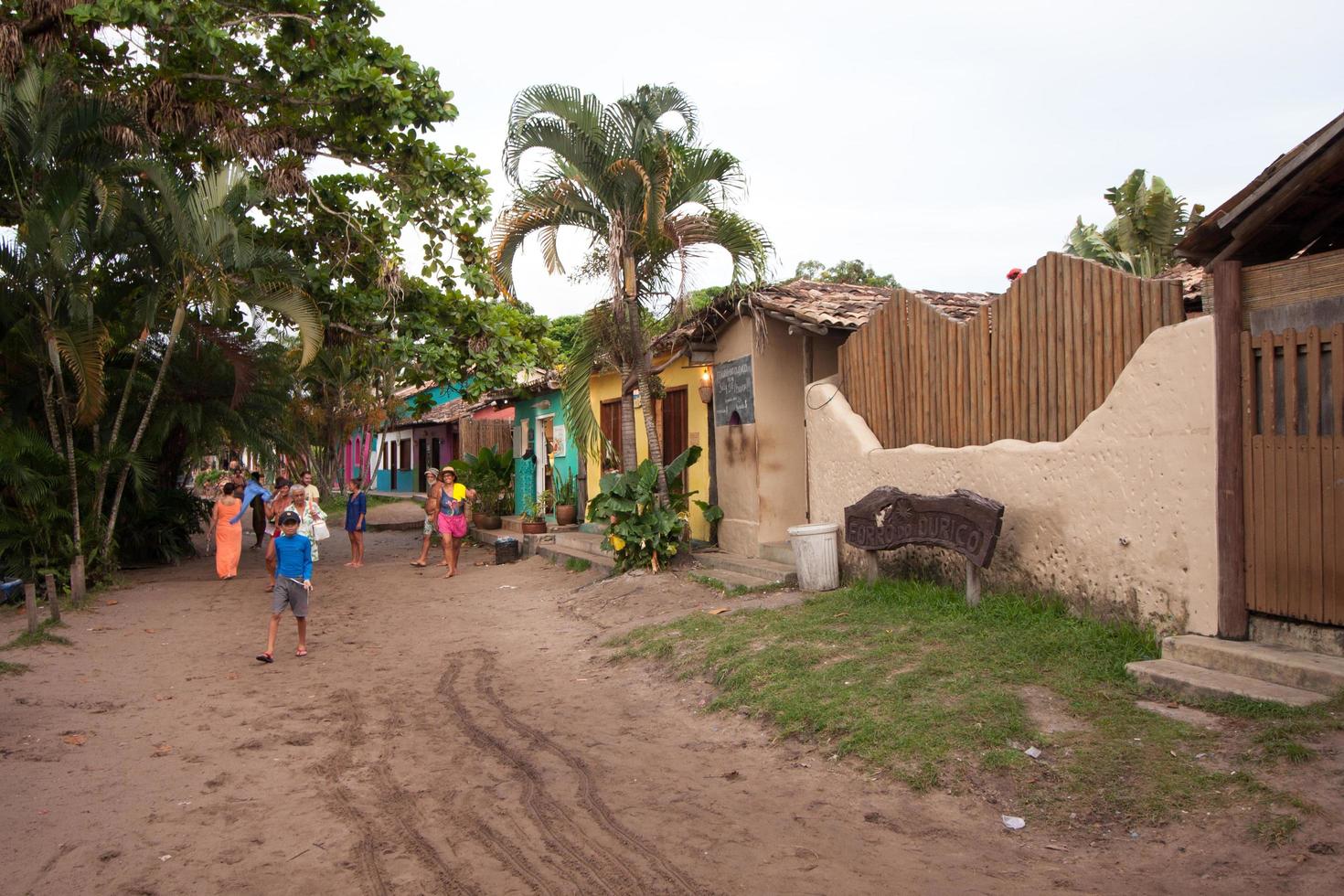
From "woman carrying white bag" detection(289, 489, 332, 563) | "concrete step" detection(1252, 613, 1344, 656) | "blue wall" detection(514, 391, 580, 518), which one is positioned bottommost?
"concrete step" detection(1252, 613, 1344, 656)

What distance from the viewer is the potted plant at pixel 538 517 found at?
58.2 feet

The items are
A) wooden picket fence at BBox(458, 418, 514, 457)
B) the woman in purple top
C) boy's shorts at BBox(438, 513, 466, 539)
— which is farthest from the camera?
wooden picket fence at BBox(458, 418, 514, 457)

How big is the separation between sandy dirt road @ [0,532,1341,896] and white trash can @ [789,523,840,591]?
229 cm

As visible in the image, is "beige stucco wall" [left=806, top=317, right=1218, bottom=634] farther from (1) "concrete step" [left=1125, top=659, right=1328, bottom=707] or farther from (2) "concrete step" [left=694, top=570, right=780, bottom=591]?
(2) "concrete step" [left=694, top=570, right=780, bottom=591]

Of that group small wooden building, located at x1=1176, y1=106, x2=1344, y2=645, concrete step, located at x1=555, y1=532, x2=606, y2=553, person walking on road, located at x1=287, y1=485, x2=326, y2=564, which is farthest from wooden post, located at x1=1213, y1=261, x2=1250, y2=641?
person walking on road, located at x1=287, y1=485, x2=326, y2=564

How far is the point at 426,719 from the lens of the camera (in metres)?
6.97

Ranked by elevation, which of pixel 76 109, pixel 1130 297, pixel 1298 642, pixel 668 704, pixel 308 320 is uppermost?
pixel 76 109

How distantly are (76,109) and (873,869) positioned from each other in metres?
12.7

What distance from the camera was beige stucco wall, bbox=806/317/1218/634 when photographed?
620 cm

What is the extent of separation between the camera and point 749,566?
1122 cm

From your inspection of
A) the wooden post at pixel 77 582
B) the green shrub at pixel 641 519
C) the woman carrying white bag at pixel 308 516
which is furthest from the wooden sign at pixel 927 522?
the wooden post at pixel 77 582

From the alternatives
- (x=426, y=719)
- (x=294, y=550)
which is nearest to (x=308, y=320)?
(x=294, y=550)

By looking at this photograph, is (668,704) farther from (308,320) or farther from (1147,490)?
(308,320)

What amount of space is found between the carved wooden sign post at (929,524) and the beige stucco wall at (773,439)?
2.43 metres
